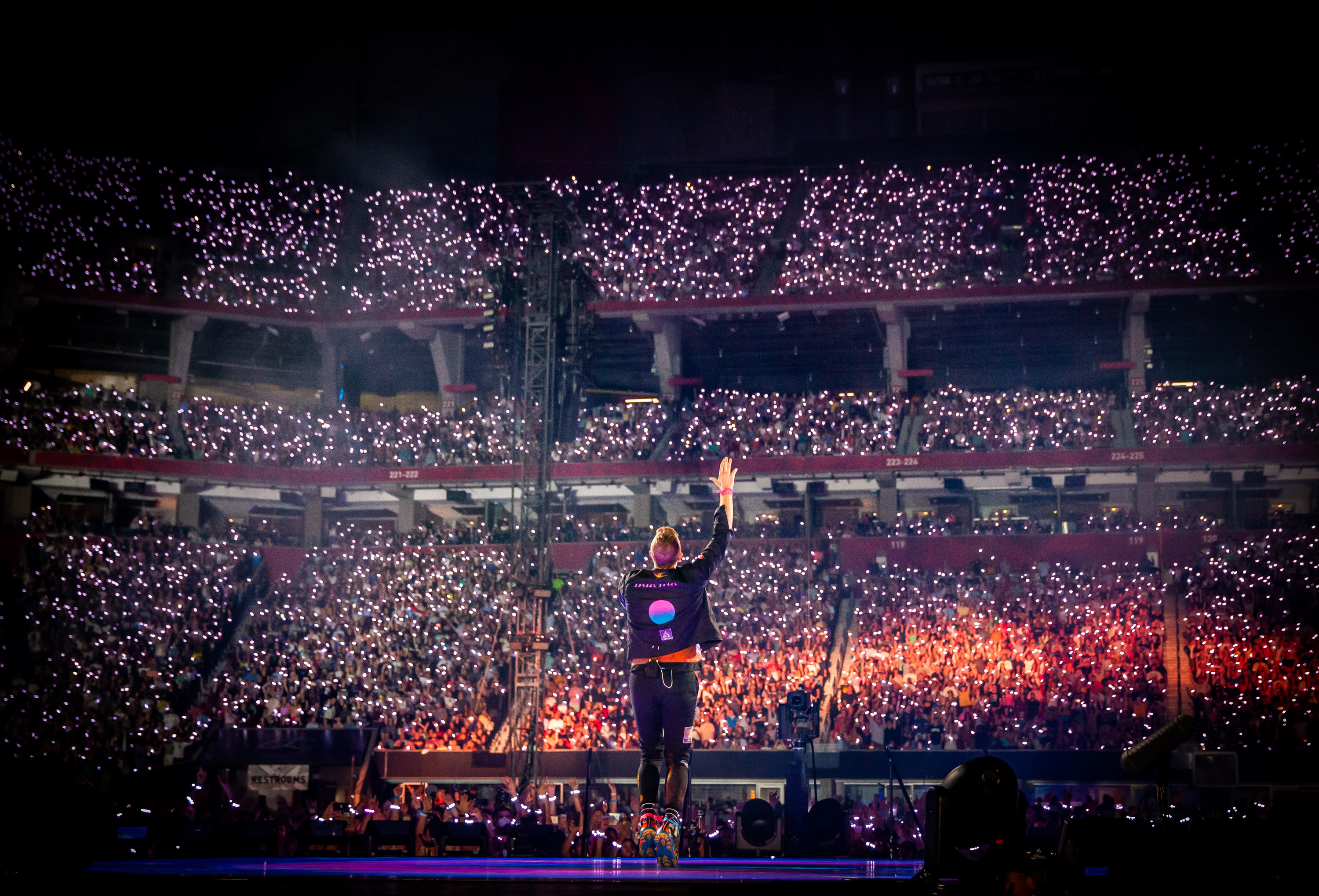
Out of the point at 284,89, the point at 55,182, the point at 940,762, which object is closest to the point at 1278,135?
the point at 940,762

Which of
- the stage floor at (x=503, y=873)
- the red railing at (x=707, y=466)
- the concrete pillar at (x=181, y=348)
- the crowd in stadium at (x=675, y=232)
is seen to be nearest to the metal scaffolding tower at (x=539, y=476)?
the red railing at (x=707, y=466)

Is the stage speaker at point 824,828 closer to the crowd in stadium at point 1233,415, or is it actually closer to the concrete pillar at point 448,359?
the crowd in stadium at point 1233,415

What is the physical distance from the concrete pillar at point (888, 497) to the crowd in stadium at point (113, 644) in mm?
15092

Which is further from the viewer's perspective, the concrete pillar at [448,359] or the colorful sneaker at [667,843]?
the concrete pillar at [448,359]

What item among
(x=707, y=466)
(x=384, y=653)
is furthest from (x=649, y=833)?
(x=707, y=466)

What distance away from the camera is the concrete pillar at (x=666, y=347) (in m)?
28.4

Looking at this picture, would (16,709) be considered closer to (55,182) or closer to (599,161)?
(55,182)

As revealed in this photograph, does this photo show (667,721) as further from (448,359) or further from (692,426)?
(448,359)

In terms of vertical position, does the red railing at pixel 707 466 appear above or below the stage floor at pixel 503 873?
above

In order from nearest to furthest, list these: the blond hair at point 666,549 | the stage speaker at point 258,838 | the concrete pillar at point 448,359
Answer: the blond hair at point 666,549
the stage speaker at point 258,838
the concrete pillar at point 448,359

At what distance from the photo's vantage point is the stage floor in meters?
4.38

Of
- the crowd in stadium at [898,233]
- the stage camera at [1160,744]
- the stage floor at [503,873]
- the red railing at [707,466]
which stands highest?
the crowd in stadium at [898,233]

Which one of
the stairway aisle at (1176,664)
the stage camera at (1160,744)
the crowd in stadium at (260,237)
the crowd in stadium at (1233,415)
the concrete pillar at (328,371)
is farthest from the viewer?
the concrete pillar at (328,371)

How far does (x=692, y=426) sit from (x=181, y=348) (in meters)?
13.5
